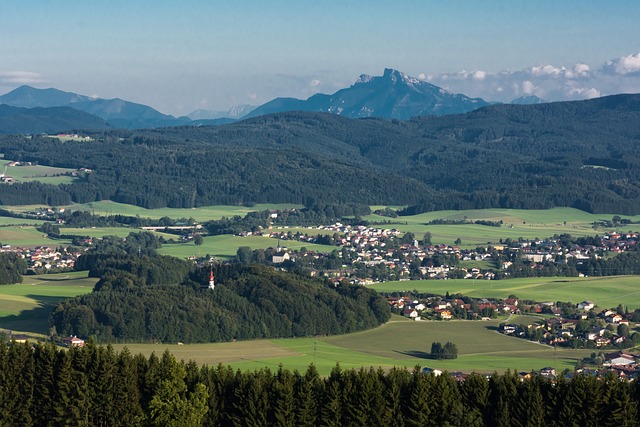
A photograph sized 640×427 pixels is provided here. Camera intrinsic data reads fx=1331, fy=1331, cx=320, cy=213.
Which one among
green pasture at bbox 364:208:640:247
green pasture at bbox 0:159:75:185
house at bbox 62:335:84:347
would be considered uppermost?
green pasture at bbox 0:159:75:185

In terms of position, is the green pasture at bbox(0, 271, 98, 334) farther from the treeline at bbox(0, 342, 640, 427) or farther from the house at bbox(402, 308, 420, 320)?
the treeline at bbox(0, 342, 640, 427)

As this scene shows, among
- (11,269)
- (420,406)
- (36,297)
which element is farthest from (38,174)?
(420,406)

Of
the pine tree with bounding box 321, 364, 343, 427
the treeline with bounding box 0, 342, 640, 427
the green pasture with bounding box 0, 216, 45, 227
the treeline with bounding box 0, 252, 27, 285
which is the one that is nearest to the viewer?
the treeline with bounding box 0, 342, 640, 427

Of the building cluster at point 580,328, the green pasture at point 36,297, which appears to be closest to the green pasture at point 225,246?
the green pasture at point 36,297

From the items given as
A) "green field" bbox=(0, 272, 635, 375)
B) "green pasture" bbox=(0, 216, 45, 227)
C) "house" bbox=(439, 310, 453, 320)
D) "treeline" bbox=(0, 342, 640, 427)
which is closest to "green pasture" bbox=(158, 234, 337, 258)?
"green pasture" bbox=(0, 216, 45, 227)

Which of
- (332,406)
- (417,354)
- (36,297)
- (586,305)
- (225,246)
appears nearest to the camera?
(332,406)

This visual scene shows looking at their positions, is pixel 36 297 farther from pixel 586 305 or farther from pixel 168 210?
pixel 168 210
